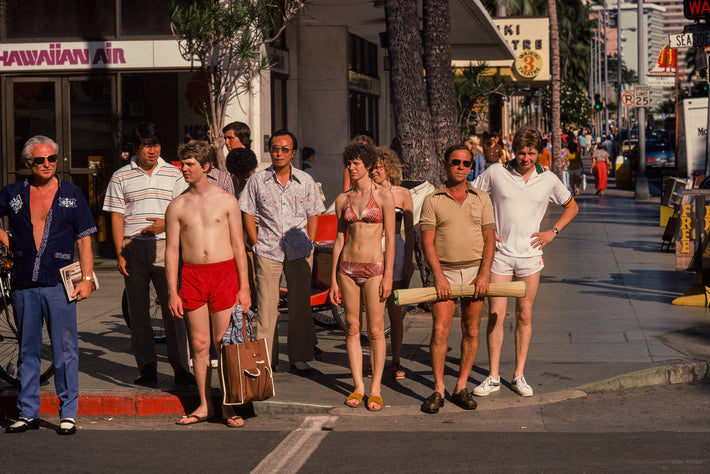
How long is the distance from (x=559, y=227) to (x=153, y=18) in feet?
32.8

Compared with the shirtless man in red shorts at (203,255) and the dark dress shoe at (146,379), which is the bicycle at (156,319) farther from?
the shirtless man in red shorts at (203,255)

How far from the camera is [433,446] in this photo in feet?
21.8

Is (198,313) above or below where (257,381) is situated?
above

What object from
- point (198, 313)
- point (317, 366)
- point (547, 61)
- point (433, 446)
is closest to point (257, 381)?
point (198, 313)

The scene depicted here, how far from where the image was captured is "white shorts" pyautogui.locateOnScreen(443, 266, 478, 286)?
7469 mm

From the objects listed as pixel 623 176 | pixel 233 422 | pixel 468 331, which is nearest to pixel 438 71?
pixel 468 331

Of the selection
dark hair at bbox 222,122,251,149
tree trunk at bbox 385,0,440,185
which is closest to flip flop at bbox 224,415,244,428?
dark hair at bbox 222,122,251,149

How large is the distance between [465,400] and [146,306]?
102 inches

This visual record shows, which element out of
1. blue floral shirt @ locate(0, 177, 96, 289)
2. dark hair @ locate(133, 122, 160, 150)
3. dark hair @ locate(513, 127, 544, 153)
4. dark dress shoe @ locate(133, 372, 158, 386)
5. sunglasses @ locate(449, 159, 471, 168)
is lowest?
dark dress shoe @ locate(133, 372, 158, 386)

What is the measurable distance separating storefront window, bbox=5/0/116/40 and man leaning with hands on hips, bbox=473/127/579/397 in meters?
10.2

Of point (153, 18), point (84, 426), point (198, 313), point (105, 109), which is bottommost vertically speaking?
point (84, 426)

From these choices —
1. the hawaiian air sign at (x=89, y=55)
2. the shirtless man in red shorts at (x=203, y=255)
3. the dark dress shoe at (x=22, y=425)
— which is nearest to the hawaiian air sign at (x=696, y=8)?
the hawaiian air sign at (x=89, y=55)

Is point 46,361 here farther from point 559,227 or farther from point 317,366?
point 559,227

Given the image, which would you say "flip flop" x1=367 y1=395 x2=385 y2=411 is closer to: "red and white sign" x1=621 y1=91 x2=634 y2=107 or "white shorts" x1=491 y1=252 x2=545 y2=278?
"white shorts" x1=491 y1=252 x2=545 y2=278
